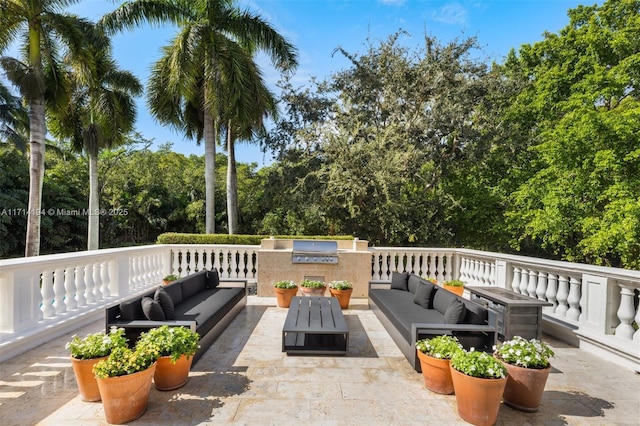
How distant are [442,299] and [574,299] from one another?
2038 millimetres

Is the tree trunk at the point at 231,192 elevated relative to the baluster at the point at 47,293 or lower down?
elevated

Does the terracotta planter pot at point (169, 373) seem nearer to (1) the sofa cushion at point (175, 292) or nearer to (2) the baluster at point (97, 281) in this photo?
(1) the sofa cushion at point (175, 292)

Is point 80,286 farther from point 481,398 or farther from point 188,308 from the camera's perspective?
point 481,398

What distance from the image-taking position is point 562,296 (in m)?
4.73

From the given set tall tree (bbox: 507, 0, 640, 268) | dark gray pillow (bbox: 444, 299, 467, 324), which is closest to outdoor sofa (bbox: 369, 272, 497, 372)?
dark gray pillow (bbox: 444, 299, 467, 324)

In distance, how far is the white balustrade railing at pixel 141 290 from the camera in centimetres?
381

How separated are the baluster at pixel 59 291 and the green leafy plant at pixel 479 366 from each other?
5.36m


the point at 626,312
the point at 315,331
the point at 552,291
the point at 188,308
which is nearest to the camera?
the point at 315,331

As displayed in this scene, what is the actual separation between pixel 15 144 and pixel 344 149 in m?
23.7

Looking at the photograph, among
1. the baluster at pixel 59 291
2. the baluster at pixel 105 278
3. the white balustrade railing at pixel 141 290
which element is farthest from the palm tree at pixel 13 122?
the baluster at pixel 59 291

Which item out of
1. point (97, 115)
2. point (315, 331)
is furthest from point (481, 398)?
point (97, 115)

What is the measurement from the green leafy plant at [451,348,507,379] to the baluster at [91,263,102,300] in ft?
19.1

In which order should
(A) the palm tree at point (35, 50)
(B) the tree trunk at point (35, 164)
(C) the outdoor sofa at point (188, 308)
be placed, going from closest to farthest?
(C) the outdoor sofa at point (188, 308) → (A) the palm tree at point (35, 50) → (B) the tree trunk at point (35, 164)

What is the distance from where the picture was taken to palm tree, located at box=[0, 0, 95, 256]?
32.4ft
